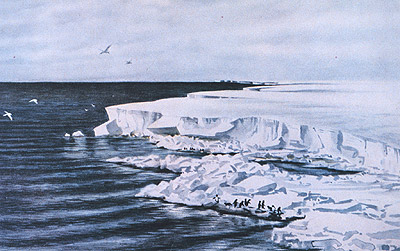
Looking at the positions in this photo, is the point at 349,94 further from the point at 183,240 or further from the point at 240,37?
the point at 183,240

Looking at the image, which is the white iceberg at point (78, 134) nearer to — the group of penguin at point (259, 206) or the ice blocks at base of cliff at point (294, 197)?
the ice blocks at base of cliff at point (294, 197)

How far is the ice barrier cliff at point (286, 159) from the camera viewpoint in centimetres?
192

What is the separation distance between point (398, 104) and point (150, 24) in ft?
4.14

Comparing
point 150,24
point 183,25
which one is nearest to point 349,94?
point 183,25

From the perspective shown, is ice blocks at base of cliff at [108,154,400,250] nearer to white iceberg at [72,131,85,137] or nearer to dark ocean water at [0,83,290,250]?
dark ocean water at [0,83,290,250]

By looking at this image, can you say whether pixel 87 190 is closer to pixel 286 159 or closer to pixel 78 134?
pixel 78 134

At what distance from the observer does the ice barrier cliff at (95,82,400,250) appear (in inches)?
75.7

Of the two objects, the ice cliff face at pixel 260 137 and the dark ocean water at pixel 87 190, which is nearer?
the dark ocean water at pixel 87 190

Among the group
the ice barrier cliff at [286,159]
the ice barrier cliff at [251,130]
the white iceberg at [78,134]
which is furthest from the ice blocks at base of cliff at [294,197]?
the white iceberg at [78,134]

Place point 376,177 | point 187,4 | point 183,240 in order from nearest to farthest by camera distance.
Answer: point 183,240 → point 376,177 → point 187,4

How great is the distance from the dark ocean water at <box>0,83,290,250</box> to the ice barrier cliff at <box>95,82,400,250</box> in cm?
6

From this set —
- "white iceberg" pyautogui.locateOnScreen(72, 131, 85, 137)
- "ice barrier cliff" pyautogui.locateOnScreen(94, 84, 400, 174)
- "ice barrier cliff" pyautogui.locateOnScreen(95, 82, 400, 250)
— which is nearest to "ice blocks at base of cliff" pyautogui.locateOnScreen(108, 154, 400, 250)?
"ice barrier cliff" pyautogui.locateOnScreen(95, 82, 400, 250)

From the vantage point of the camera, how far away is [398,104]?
2.11 m

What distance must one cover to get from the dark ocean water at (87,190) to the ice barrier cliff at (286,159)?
65mm
